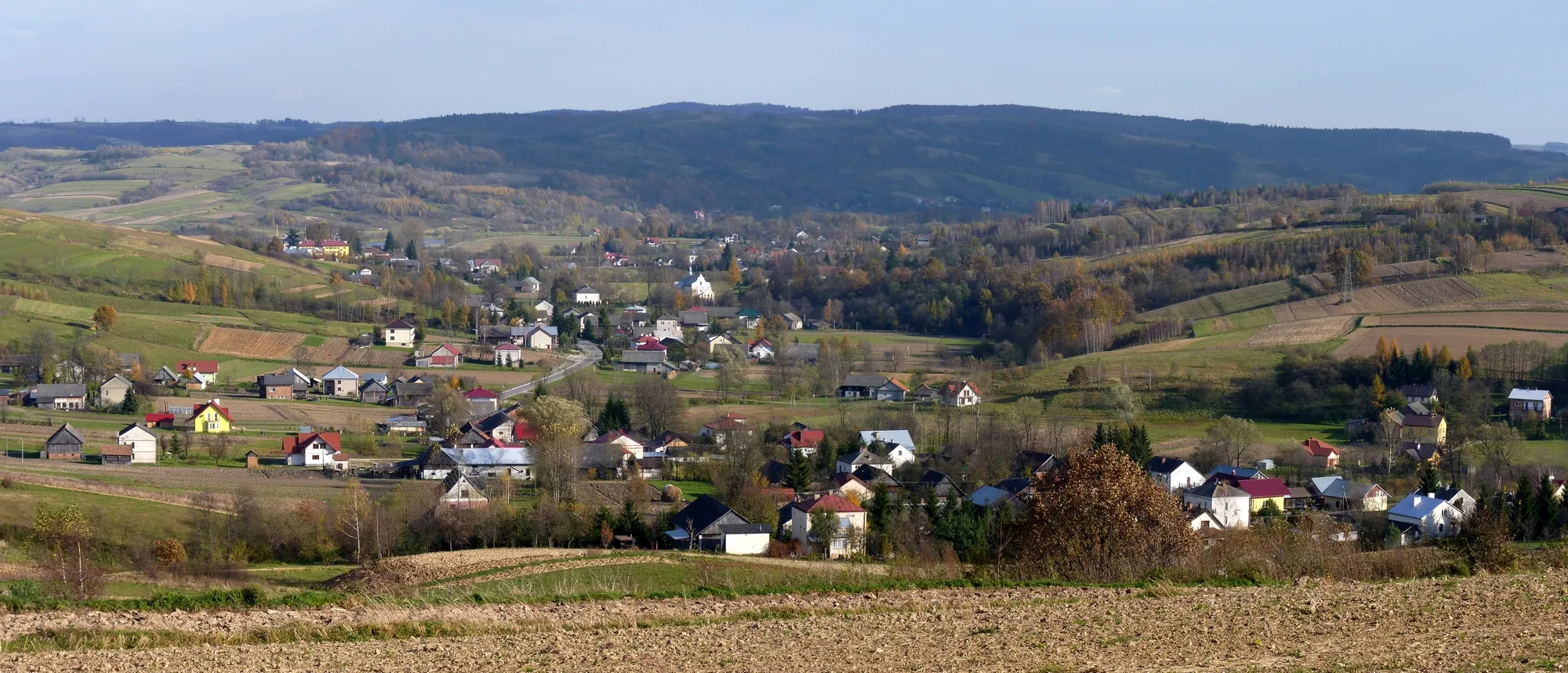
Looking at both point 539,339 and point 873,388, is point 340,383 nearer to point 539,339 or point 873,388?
point 539,339

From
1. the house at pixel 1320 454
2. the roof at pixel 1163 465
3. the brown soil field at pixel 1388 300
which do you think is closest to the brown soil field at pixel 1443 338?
the brown soil field at pixel 1388 300

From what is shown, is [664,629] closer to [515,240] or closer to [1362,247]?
[1362,247]

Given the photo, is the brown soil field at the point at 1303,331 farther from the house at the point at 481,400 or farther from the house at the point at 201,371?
the house at the point at 201,371

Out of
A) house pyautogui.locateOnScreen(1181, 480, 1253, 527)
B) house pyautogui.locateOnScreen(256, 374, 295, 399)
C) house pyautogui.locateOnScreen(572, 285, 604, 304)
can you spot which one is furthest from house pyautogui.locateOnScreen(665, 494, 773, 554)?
house pyautogui.locateOnScreen(572, 285, 604, 304)

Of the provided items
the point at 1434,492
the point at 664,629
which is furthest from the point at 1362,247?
the point at 664,629

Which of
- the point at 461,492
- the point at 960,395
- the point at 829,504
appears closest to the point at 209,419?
the point at 461,492

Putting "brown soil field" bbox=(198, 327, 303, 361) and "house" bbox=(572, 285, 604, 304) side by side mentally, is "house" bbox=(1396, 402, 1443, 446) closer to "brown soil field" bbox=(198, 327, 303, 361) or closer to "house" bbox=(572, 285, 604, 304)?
"brown soil field" bbox=(198, 327, 303, 361)
